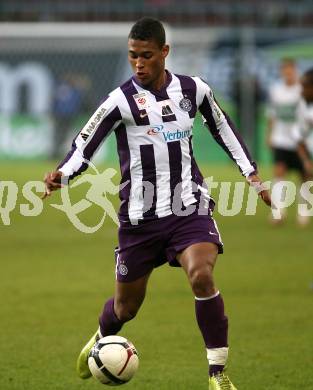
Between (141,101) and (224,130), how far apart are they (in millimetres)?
624

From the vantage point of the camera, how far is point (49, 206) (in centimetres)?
2048

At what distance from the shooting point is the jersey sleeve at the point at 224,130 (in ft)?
23.1

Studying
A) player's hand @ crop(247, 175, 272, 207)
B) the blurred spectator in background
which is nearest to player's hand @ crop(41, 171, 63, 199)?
player's hand @ crop(247, 175, 272, 207)

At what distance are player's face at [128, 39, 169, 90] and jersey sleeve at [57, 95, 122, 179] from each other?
247 millimetres

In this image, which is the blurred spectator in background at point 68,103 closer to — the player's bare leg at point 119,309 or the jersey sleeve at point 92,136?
the player's bare leg at point 119,309

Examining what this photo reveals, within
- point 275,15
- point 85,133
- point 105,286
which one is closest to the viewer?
point 85,133

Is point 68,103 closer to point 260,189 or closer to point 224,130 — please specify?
point 224,130

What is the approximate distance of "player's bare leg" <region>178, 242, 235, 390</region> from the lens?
6.47m

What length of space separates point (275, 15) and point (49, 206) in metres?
11.9

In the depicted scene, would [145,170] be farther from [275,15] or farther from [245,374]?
[275,15]

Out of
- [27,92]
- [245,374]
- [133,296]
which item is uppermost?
[133,296]

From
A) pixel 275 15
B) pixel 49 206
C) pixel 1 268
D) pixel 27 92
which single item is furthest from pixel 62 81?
pixel 1 268

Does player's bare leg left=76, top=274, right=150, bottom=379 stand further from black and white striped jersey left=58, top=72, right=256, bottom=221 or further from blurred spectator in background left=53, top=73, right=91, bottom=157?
blurred spectator in background left=53, top=73, right=91, bottom=157

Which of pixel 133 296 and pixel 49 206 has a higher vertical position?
pixel 133 296
